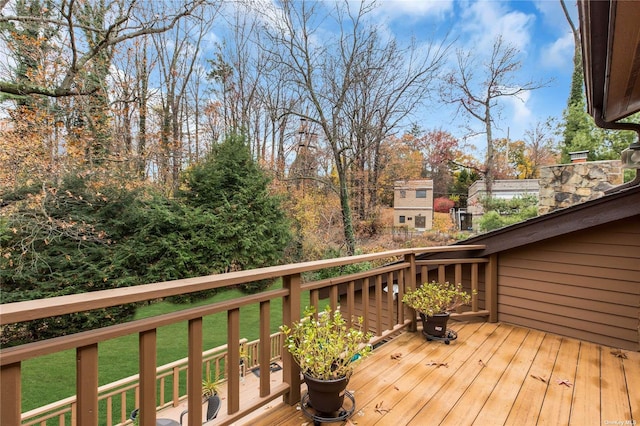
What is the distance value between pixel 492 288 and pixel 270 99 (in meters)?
10.5

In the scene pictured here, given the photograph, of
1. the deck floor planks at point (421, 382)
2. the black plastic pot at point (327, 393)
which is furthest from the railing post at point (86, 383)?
the deck floor planks at point (421, 382)

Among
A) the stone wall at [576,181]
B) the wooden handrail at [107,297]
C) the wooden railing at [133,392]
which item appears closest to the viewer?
the wooden handrail at [107,297]

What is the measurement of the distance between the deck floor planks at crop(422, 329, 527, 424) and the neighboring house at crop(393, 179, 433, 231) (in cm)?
1046

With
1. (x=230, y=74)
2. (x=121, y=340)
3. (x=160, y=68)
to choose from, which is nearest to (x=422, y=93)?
(x=230, y=74)

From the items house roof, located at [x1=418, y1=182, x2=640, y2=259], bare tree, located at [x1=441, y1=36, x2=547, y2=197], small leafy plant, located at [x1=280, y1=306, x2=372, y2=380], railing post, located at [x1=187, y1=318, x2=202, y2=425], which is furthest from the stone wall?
railing post, located at [x1=187, y1=318, x2=202, y2=425]

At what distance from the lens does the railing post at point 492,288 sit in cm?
372

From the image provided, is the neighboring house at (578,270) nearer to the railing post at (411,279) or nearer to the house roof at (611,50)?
the railing post at (411,279)

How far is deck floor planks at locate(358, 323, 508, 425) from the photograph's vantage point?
1.92 metres

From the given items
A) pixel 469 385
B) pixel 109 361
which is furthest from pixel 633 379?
pixel 109 361

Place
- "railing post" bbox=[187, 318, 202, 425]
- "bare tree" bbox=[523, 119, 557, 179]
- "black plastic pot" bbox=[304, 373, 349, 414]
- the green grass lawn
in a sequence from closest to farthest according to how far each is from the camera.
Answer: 1. "railing post" bbox=[187, 318, 202, 425]
2. "black plastic pot" bbox=[304, 373, 349, 414]
3. the green grass lawn
4. "bare tree" bbox=[523, 119, 557, 179]

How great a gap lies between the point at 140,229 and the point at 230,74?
273 inches

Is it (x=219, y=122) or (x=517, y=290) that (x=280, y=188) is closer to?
(x=219, y=122)

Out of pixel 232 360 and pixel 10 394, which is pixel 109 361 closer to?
pixel 232 360

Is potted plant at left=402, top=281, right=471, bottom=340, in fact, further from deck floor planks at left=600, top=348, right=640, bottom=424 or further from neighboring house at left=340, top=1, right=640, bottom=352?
deck floor planks at left=600, top=348, right=640, bottom=424
